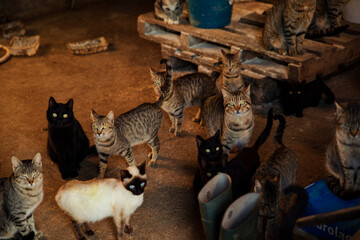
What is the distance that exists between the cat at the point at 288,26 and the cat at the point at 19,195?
10.00ft

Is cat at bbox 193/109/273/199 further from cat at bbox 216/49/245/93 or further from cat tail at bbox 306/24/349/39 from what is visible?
cat tail at bbox 306/24/349/39

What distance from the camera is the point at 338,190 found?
324cm

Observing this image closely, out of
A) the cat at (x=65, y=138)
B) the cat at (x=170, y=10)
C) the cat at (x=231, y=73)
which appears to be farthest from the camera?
the cat at (x=170, y=10)

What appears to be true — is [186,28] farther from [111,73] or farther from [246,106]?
[246,106]

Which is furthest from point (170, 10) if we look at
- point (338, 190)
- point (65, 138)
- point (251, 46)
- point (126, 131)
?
point (338, 190)

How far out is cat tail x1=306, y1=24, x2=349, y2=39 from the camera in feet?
16.9

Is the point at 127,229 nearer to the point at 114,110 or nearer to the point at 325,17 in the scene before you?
the point at 114,110

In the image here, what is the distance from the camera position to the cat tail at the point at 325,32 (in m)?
5.16

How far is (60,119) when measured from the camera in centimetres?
399

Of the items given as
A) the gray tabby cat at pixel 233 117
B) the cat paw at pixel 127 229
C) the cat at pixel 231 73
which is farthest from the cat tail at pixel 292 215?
the cat at pixel 231 73

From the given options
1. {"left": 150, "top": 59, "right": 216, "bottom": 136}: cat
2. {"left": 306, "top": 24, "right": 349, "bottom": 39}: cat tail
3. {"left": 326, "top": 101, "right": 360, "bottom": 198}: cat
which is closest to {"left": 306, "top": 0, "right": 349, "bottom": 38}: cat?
{"left": 306, "top": 24, "right": 349, "bottom": 39}: cat tail

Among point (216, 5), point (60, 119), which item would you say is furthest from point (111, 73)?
point (60, 119)

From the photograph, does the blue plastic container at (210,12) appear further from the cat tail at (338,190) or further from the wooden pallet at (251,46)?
the cat tail at (338,190)

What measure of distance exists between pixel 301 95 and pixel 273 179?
2.01 meters
